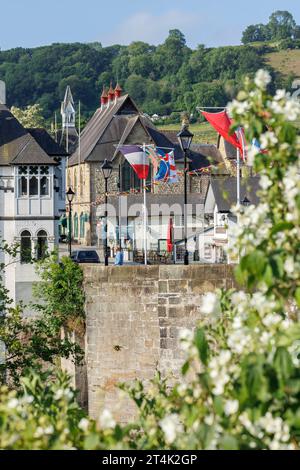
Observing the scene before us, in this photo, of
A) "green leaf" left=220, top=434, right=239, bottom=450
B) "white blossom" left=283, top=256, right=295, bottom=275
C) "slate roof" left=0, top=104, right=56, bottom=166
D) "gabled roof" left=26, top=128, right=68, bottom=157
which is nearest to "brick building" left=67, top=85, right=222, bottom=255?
"gabled roof" left=26, top=128, right=68, bottom=157

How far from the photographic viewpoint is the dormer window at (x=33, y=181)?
44125mm

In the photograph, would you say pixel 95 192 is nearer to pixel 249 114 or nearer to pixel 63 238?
pixel 63 238

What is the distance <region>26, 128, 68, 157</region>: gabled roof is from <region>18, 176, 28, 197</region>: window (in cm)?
326

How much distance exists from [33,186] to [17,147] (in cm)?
154

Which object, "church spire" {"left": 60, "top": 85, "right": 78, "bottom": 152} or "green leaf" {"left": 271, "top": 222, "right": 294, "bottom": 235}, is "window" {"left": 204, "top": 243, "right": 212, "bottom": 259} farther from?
"church spire" {"left": 60, "top": 85, "right": 78, "bottom": 152}

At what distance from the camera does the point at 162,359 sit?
885 inches

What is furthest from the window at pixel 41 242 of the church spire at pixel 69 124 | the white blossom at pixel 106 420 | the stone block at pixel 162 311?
the church spire at pixel 69 124

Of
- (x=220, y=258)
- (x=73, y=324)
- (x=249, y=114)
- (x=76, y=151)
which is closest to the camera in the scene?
(x=249, y=114)

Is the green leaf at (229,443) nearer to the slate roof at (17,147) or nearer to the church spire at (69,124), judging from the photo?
the slate roof at (17,147)

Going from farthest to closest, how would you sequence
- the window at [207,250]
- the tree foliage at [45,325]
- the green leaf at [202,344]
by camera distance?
the window at [207,250] → the tree foliage at [45,325] → the green leaf at [202,344]

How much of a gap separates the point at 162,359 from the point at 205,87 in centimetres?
16712

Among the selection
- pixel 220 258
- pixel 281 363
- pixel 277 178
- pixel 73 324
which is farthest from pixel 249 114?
pixel 220 258

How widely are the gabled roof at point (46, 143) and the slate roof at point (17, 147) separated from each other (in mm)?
2377

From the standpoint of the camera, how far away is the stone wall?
71.7 feet
